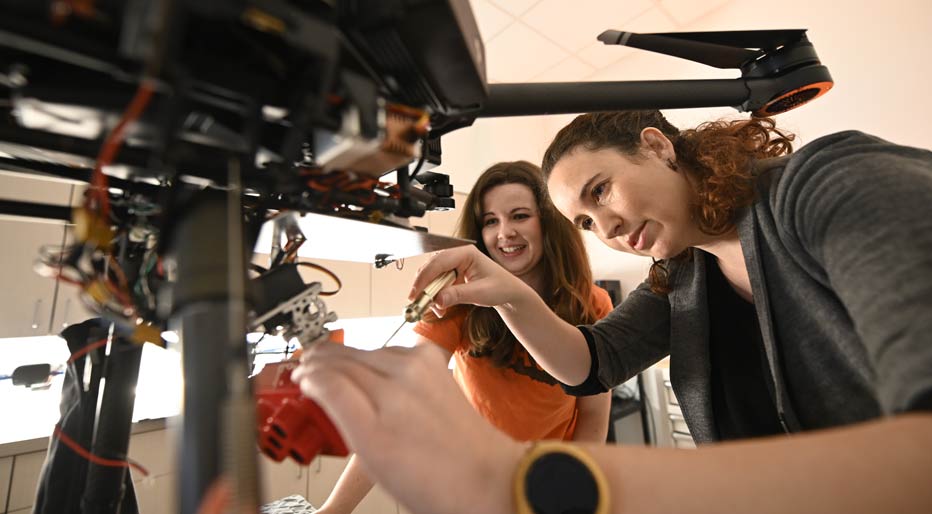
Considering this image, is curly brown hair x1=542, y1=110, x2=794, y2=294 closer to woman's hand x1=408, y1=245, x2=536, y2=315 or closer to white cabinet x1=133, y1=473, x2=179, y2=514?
woman's hand x1=408, y1=245, x2=536, y2=315

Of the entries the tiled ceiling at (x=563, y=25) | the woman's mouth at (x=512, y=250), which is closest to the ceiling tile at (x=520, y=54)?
the tiled ceiling at (x=563, y=25)

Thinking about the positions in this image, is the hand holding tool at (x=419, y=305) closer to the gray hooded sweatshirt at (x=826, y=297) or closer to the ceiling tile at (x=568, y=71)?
the gray hooded sweatshirt at (x=826, y=297)

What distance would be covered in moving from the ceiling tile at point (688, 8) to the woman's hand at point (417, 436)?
2.61 meters

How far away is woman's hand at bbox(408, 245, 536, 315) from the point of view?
684mm

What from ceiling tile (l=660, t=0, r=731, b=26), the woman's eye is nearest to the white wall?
ceiling tile (l=660, t=0, r=731, b=26)

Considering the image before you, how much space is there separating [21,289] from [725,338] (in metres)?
2.49

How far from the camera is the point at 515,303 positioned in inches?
31.6

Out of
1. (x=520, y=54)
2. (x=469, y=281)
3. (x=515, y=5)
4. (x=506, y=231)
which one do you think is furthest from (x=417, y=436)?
(x=520, y=54)

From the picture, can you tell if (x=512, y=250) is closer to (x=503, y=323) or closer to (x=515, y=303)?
(x=503, y=323)

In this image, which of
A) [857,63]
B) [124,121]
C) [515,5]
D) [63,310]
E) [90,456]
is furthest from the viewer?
[515,5]

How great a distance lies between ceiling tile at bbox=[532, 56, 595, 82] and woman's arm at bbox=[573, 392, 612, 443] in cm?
221

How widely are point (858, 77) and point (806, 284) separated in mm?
2177

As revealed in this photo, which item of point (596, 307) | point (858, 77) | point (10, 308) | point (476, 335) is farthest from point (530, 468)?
point (858, 77)

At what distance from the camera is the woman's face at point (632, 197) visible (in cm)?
74
